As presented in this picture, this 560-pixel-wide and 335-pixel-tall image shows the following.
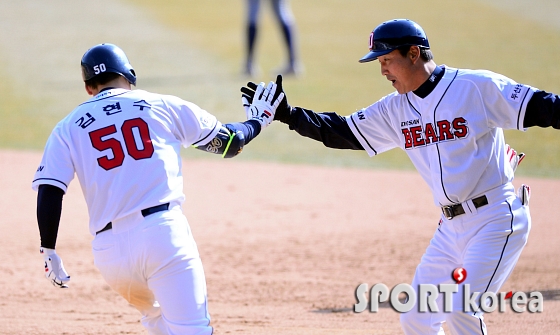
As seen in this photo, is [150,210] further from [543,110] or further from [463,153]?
[543,110]

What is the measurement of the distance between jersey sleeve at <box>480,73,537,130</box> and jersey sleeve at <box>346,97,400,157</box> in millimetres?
579

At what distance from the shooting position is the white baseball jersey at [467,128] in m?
3.62

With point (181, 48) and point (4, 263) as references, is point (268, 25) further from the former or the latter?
point (4, 263)

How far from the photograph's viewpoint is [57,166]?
11.0ft

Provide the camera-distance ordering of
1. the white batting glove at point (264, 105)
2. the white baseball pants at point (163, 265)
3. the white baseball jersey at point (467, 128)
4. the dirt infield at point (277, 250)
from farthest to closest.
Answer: the dirt infield at point (277, 250) → the white batting glove at point (264, 105) → the white baseball jersey at point (467, 128) → the white baseball pants at point (163, 265)

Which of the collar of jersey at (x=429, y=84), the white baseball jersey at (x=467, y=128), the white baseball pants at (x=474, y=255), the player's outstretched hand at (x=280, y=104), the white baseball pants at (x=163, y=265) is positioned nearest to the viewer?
the white baseball pants at (x=163, y=265)

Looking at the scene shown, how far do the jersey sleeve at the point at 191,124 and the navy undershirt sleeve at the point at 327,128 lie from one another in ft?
2.34

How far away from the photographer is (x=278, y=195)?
844 centimetres

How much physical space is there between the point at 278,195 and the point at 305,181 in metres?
0.67

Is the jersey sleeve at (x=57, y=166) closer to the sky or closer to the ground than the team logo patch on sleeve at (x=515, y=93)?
closer to the ground

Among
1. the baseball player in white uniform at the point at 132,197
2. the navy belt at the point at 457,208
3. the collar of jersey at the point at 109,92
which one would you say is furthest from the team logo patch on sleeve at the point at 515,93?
the collar of jersey at the point at 109,92

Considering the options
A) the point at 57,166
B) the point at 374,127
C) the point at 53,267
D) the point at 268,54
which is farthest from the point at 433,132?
the point at 268,54

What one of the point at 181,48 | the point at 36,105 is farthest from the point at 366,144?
the point at 181,48

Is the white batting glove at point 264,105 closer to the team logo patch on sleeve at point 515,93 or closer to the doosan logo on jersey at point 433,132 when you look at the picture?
the doosan logo on jersey at point 433,132
